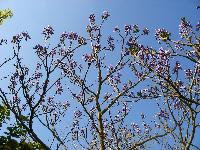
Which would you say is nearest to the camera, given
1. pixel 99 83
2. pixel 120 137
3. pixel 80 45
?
pixel 80 45

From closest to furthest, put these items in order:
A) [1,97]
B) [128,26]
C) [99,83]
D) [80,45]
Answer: [1,97]
[80,45]
[99,83]
[128,26]

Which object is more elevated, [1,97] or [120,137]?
[120,137]

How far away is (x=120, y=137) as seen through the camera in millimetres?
13398

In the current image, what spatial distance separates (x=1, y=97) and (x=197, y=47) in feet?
14.3

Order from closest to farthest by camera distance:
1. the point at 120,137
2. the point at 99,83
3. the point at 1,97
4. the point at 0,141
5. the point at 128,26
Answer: the point at 0,141 < the point at 1,97 < the point at 99,83 < the point at 128,26 < the point at 120,137

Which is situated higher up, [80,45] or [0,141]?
[80,45]

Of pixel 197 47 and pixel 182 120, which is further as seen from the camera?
pixel 182 120

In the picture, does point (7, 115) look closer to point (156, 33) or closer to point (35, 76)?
point (35, 76)

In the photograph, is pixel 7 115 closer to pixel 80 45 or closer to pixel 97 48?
pixel 80 45

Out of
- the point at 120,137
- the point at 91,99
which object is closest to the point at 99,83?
the point at 91,99

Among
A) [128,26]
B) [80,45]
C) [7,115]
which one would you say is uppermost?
[128,26]

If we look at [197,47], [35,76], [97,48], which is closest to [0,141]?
[35,76]

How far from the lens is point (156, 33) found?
7773mm

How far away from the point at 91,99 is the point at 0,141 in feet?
14.6
